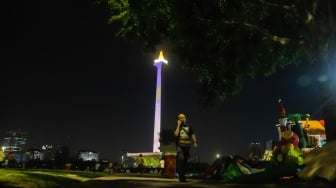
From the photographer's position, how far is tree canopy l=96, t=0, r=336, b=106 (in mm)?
11594

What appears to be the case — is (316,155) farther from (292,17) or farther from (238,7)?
(292,17)

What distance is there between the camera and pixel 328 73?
11.2m

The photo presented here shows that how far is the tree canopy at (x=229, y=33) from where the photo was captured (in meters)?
11.6

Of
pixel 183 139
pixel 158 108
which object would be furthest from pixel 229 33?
pixel 158 108

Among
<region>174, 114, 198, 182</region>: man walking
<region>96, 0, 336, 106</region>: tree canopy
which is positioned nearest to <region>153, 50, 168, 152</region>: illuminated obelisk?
<region>96, 0, 336, 106</region>: tree canopy

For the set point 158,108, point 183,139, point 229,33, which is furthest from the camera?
point 158,108

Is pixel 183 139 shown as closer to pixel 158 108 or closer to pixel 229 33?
pixel 229 33

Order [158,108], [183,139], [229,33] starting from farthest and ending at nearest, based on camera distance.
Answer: [158,108] → [229,33] → [183,139]

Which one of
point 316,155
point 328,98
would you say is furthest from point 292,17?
point 316,155

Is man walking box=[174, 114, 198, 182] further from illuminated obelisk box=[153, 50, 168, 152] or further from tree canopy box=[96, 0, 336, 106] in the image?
illuminated obelisk box=[153, 50, 168, 152]

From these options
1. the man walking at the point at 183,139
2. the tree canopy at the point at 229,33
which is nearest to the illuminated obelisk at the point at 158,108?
the tree canopy at the point at 229,33

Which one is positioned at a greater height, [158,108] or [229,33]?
[158,108]

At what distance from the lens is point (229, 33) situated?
14.8 metres

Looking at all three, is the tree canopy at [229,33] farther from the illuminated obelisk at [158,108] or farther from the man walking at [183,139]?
the illuminated obelisk at [158,108]
